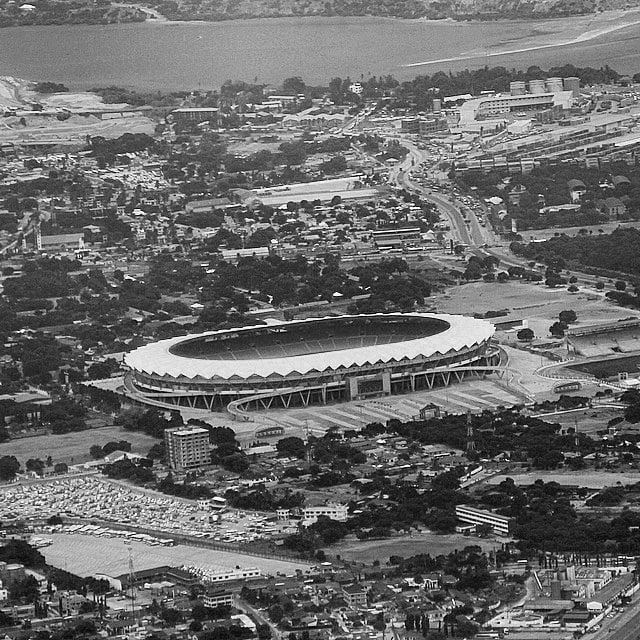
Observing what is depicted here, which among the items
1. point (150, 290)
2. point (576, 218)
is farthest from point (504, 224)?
point (150, 290)

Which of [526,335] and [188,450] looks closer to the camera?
[188,450]

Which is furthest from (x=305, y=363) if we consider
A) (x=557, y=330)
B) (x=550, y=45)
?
(x=550, y=45)

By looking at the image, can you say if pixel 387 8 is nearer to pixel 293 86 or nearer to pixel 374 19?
pixel 374 19

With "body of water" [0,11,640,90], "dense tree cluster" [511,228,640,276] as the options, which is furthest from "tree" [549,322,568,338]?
"body of water" [0,11,640,90]

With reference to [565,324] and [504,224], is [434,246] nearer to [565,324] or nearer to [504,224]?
[504,224]

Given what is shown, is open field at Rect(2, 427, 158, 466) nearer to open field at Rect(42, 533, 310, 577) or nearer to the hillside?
open field at Rect(42, 533, 310, 577)

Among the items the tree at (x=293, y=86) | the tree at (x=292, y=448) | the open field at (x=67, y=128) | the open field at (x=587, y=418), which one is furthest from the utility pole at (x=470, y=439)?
the tree at (x=293, y=86)
